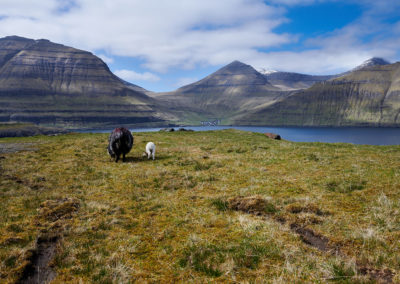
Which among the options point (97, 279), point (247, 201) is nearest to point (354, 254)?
point (247, 201)

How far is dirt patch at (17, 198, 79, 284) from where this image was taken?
521 cm

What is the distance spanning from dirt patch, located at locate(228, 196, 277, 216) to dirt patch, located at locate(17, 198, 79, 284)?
236 inches

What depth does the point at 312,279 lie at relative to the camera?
15.4 feet

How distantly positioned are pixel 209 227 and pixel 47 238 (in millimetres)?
4971

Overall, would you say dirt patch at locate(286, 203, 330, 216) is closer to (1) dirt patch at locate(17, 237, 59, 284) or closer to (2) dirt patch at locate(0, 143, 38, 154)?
(1) dirt patch at locate(17, 237, 59, 284)

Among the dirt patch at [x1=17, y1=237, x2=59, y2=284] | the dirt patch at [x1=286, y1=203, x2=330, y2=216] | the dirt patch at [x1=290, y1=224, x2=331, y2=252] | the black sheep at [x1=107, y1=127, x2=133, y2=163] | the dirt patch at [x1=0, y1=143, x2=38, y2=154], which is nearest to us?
the dirt patch at [x1=17, y1=237, x2=59, y2=284]

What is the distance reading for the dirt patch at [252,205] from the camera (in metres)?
8.27

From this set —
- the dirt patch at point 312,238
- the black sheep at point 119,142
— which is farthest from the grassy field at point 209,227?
the black sheep at point 119,142

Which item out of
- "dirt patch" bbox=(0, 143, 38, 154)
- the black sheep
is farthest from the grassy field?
A: "dirt patch" bbox=(0, 143, 38, 154)

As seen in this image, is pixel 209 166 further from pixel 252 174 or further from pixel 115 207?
pixel 115 207

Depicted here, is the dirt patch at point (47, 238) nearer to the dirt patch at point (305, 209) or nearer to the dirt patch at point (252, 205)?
the dirt patch at point (252, 205)

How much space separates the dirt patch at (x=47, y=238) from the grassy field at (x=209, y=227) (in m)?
0.04

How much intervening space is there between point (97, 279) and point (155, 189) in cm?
690

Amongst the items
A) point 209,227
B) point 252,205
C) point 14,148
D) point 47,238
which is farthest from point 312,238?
point 14,148
